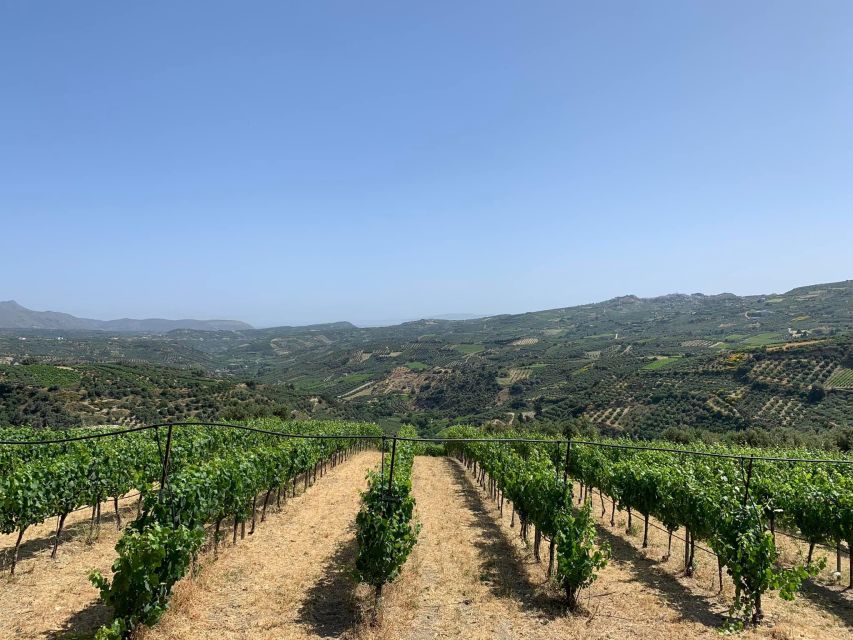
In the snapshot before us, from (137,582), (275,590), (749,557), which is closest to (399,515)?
(275,590)

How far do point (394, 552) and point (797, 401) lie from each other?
75.3 metres

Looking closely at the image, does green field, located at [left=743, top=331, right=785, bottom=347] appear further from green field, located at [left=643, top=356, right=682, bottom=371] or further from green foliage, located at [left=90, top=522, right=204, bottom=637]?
green foliage, located at [left=90, top=522, right=204, bottom=637]

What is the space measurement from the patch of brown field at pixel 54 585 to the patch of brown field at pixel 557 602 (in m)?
6.45

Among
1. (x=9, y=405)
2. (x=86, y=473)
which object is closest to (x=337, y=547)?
(x=86, y=473)

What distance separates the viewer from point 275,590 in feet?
37.1

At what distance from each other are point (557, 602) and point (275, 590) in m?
7.01

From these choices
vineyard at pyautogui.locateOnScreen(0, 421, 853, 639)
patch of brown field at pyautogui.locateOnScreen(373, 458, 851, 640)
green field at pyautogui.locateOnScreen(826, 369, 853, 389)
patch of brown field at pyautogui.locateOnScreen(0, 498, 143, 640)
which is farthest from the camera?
green field at pyautogui.locateOnScreen(826, 369, 853, 389)

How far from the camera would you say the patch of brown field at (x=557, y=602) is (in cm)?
958

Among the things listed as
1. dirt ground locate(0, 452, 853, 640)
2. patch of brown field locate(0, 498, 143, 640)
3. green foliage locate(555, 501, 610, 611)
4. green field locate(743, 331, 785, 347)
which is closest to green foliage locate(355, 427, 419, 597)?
dirt ground locate(0, 452, 853, 640)

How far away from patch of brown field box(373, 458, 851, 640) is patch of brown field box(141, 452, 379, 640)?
1.60m

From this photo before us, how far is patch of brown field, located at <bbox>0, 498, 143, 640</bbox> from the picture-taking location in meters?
8.97

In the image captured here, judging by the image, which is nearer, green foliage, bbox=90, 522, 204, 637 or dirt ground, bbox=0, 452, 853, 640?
green foliage, bbox=90, 522, 204, 637

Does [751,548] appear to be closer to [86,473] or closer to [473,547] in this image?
[473,547]

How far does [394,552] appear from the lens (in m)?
10.3
